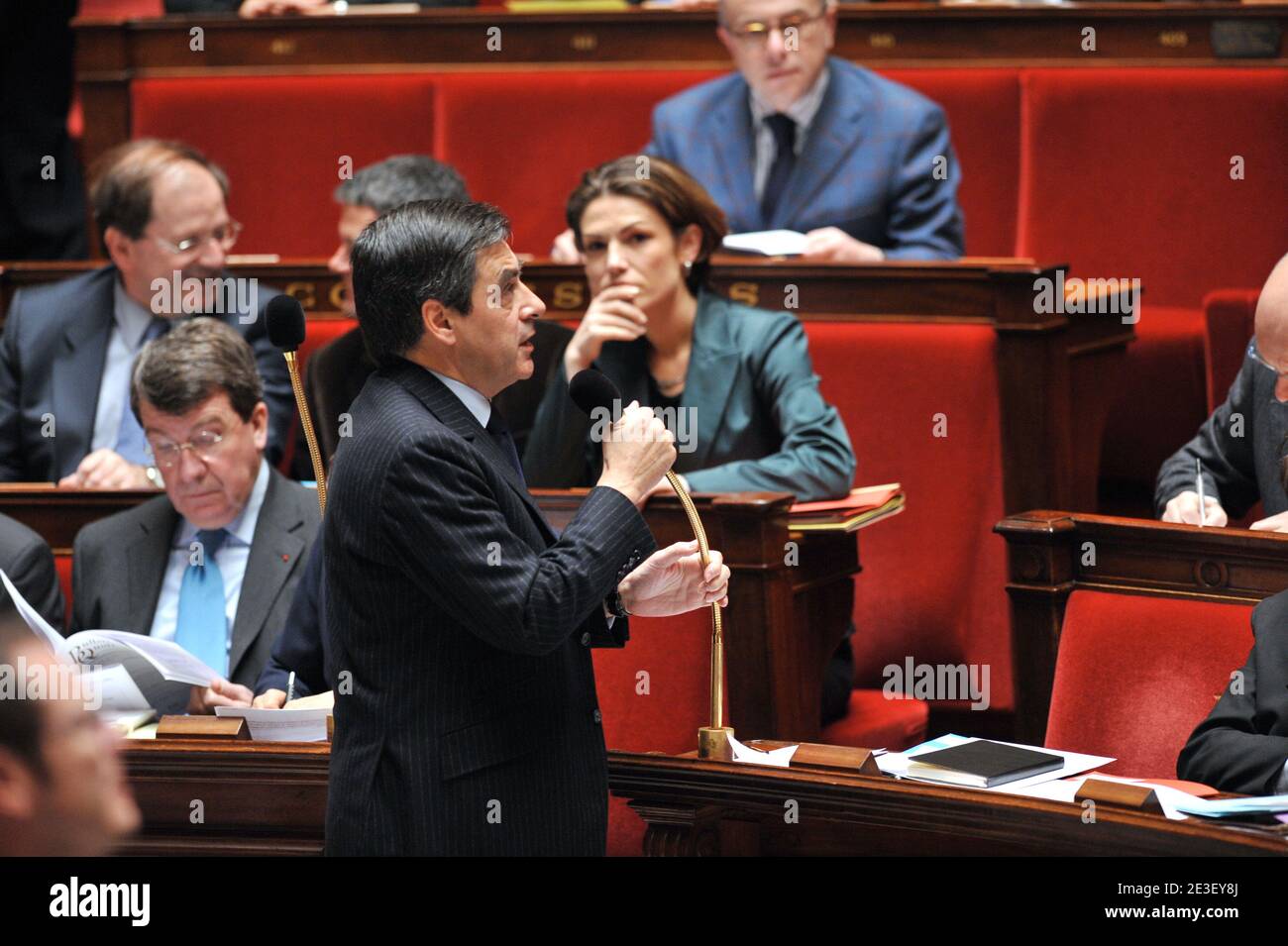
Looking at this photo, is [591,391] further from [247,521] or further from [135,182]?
[135,182]

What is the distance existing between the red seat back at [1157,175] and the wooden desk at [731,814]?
1270mm

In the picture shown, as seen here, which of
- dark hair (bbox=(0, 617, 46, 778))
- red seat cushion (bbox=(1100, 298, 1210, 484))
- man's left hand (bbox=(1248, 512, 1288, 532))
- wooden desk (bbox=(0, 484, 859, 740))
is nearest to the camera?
dark hair (bbox=(0, 617, 46, 778))

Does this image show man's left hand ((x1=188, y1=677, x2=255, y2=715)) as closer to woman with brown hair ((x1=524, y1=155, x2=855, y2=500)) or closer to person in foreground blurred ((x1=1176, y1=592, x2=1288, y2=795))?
woman with brown hair ((x1=524, y1=155, x2=855, y2=500))

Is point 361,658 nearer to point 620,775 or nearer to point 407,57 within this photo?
point 620,775

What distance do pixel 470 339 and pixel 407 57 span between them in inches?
59.8

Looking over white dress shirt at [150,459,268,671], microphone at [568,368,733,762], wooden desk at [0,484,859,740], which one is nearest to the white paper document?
microphone at [568,368,733,762]

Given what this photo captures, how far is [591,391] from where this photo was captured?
104 cm

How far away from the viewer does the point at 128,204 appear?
6.50ft

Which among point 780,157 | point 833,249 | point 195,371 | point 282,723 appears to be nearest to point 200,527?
point 195,371

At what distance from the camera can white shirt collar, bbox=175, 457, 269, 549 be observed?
1590 millimetres

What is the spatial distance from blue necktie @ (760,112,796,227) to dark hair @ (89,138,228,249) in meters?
0.64

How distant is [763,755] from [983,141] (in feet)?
4.33

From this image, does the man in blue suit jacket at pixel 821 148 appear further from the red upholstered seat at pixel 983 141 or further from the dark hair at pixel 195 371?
the dark hair at pixel 195 371
